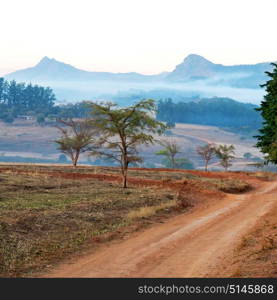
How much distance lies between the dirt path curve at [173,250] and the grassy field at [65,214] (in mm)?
1119

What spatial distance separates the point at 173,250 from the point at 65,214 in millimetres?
8606

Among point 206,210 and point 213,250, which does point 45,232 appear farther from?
point 206,210

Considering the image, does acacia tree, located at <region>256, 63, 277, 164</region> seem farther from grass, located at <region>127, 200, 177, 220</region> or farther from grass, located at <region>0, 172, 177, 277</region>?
grass, located at <region>127, 200, 177, 220</region>

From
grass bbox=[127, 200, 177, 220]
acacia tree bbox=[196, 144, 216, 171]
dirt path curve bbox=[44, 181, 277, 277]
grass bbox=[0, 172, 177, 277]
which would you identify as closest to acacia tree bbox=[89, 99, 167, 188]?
grass bbox=[0, 172, 177, 277]

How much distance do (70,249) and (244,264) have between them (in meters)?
6.93

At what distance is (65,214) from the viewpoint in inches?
1025

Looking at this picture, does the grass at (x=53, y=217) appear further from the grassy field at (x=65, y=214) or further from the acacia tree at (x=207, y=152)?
the acacia tree at (x=207, y=152)

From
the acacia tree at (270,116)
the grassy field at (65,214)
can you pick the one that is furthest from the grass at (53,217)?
the acacia tree at (270,116)

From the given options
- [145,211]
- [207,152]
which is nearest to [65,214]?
[145,211]

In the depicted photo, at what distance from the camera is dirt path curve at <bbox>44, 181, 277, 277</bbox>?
15.7 metres

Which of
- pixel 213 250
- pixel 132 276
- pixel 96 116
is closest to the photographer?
pixel 132 276

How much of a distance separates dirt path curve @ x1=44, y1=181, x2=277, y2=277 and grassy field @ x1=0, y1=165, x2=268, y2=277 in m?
1.12
